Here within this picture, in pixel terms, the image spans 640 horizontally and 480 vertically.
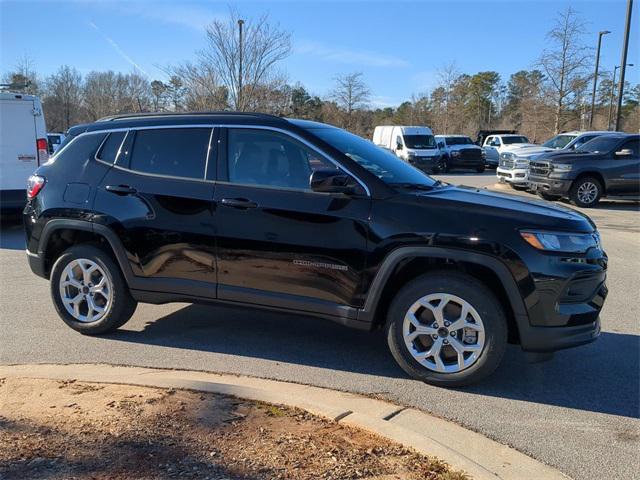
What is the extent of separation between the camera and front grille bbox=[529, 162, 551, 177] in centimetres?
1524

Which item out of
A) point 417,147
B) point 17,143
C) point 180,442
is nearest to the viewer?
point 180,442

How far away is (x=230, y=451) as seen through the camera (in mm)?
2984

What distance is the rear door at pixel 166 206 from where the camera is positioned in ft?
15.3

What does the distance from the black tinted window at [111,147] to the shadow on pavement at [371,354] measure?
1.59m

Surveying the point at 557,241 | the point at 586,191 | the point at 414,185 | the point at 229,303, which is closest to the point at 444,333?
the point at 557,241

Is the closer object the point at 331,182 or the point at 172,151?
the point at 331,182

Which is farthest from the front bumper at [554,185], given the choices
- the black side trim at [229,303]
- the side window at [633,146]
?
the black side trim at [229,303]

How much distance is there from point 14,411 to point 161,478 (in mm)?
1360

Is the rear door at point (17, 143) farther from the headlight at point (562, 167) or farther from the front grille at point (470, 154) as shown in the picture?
the front grille at point (470, 154)

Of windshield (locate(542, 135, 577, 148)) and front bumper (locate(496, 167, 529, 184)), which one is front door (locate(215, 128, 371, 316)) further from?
windshield (locate(542, 135, 577, 148))

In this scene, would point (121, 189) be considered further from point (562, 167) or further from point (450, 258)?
point (562, 167)

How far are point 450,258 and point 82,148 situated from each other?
3.40 metres

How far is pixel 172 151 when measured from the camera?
192 inches

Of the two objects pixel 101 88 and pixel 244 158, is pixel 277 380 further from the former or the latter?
pixel 101 88
